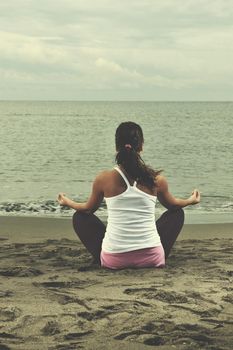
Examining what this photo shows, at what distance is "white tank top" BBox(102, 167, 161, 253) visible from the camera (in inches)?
217

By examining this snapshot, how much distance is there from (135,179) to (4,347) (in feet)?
7.66

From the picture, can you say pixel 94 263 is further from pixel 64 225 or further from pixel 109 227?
pixel 64 225

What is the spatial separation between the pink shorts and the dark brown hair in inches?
26.9

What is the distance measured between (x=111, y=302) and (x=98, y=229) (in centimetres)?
136

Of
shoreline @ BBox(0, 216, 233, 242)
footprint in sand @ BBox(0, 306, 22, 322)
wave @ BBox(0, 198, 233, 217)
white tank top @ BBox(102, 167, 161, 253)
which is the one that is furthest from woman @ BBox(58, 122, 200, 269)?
wave @ BBox(0, 198, 233, 217)

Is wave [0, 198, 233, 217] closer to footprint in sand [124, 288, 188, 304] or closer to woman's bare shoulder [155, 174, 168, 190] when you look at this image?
woman's bare shoulder [155, 174, 168, 190]

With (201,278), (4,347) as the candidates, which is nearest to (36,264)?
(201,278)

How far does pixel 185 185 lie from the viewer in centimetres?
1825

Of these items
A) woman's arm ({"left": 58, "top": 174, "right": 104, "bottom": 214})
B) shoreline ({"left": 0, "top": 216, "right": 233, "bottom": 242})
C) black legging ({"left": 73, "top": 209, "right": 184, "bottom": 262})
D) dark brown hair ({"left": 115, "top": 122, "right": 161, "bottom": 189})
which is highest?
A: dark brown hair ({"left": 115, "top": 122, "right": 161, "bottom": 189})

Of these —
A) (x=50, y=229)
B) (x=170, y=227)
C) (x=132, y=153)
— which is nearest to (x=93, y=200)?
(x=132, y=153)

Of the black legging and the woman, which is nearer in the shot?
the woman

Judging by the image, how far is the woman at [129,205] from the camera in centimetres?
540

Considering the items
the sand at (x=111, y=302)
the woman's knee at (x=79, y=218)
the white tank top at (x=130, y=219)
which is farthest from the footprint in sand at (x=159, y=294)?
the woman's knee at (x=79, y=218)

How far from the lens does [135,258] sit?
5.64 m
